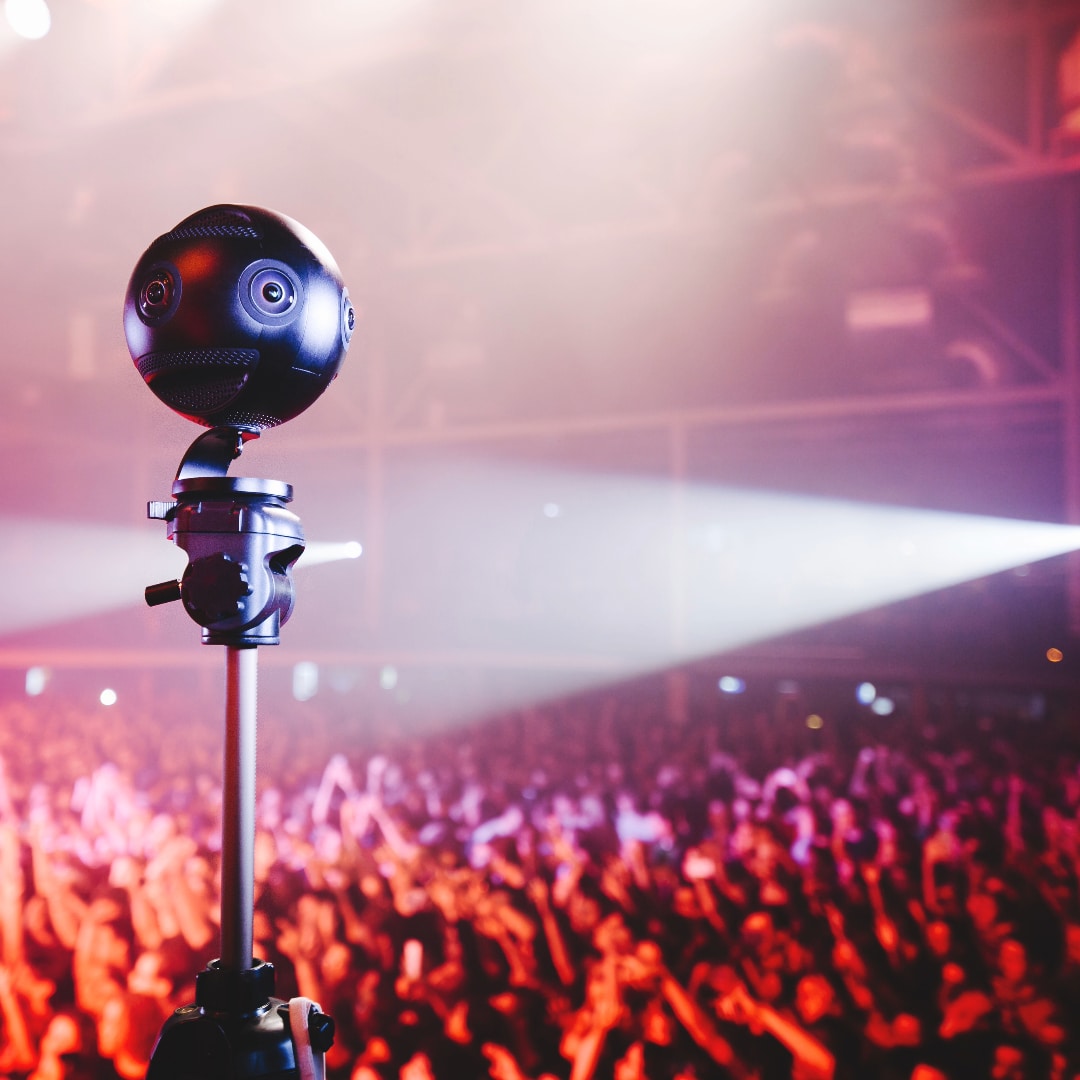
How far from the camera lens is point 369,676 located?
8.54m

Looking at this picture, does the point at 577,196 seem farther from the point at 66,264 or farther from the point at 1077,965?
the point at 1077,965

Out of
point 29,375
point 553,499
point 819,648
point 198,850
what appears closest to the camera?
point 198,850

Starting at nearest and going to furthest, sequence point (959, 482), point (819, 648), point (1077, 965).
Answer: point (1077, 965) → point (819, 648) → point (959, 482)

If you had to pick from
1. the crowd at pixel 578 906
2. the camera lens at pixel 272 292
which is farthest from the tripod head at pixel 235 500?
the crowd at pixel 578 906

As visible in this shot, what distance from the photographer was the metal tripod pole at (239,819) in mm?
959

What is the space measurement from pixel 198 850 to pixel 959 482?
7.42 metres

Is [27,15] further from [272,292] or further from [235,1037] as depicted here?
[235,1037]

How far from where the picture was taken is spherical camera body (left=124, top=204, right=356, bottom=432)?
995 mm

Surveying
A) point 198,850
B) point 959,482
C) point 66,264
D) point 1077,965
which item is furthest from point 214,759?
point 66,264

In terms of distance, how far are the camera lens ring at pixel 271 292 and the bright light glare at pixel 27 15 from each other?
7863 mm

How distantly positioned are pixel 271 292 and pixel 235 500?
0.77 ft

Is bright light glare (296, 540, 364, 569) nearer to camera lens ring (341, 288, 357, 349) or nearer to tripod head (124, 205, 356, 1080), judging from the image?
tripod head (124, 205, 356, 1080)

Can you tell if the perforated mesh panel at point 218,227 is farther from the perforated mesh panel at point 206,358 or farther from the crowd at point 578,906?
the crowd at point 578,906

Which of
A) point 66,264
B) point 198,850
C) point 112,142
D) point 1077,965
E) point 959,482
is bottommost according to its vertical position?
point 1077,965
